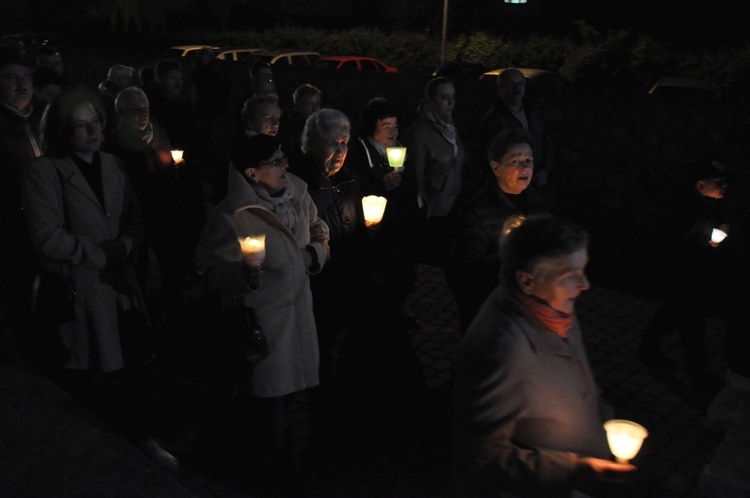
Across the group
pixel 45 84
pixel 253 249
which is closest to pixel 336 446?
pixel 253 249

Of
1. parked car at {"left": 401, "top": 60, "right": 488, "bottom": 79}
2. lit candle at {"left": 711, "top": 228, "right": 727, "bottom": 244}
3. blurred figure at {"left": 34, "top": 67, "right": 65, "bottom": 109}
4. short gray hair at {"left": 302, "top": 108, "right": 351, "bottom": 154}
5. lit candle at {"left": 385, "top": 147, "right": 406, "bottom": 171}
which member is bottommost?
parked car at {"left": 401, "top": 60, "right": 488, "bottom": 79}

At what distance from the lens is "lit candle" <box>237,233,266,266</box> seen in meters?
3.67

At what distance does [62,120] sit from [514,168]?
2.50 meters

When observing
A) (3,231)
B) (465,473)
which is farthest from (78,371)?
(465,473)

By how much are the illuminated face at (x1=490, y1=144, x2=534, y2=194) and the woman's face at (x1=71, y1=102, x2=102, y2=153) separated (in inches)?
88.9

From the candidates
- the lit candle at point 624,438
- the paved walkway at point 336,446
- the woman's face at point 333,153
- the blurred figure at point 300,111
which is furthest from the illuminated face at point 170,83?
the lit candle at point 624,438

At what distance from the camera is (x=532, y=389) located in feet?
8.08

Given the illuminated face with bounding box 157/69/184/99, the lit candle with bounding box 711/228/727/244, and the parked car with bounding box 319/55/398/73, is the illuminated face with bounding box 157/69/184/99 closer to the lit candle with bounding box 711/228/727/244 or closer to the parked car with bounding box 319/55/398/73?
the lit candle with bounding box 711/228/727/244


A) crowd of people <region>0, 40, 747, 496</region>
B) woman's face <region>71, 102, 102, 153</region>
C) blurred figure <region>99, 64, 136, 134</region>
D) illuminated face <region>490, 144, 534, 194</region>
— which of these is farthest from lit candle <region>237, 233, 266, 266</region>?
blurred figure <region>99, 64, 136, 134</region>

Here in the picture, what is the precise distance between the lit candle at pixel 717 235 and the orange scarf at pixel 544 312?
120 inches

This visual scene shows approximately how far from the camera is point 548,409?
249 centimetres

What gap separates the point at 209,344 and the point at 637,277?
5.25 m

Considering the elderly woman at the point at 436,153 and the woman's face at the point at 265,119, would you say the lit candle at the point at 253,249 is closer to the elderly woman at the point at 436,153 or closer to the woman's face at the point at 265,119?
the woman's face at the point at 265,119

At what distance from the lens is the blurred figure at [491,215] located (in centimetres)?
449
